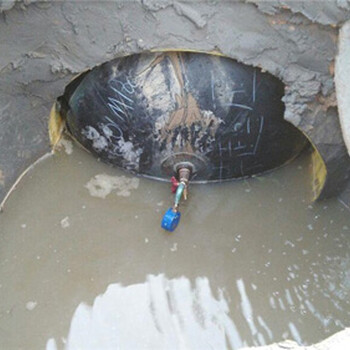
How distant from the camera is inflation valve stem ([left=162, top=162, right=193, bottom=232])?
101 inches

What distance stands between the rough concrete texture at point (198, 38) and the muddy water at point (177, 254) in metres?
0.41

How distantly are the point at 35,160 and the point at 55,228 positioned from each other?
1.43ft

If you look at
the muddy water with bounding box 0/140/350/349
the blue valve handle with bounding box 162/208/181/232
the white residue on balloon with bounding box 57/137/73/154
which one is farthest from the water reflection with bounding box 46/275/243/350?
the white residue on balloon with bounding box 57/137/73/154

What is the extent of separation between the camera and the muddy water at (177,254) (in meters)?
2.31

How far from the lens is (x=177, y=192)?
2598mm

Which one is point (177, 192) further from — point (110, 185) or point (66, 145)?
point (66, 145)

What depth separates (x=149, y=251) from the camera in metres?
2.56

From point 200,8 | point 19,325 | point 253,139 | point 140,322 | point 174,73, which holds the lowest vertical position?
point 19,325

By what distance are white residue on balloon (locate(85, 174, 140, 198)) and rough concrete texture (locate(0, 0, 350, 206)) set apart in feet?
1.87

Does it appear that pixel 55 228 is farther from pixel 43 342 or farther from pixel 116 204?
pixel 43 342

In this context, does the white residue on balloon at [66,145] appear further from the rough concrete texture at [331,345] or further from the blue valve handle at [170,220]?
the rough concrete texture at [331,345]

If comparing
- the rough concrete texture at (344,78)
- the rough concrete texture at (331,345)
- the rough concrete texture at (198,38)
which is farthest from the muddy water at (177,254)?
the rough concrete texture at (331,345)

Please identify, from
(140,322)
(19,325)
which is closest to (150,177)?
(140,322)

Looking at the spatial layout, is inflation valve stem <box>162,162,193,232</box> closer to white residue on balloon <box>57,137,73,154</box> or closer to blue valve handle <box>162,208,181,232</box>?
blue valve handle <box>162,208,181,232</box>
